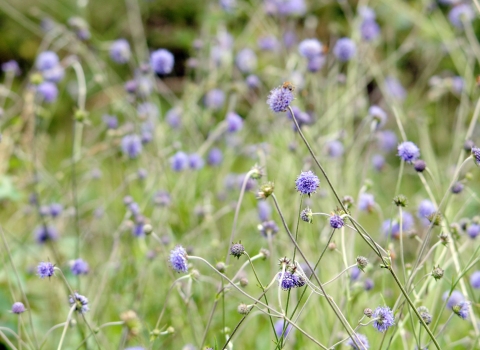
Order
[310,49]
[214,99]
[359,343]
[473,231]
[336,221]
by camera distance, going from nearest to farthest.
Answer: [336,221] < [359,343] < [473,231] < [310,49] < [214,99]

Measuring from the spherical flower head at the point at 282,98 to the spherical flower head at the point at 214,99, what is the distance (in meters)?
1.29

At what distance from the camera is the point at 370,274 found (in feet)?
5.15

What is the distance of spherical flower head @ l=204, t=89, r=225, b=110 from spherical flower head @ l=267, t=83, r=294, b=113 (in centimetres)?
129

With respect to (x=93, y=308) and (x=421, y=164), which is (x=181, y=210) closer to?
(x=93, y=308)

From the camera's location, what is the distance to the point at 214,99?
92.7 inches

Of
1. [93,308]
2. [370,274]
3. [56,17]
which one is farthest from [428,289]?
[56,17]

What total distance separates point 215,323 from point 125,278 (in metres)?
0.29

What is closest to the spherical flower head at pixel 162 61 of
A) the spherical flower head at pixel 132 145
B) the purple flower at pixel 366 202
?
the spherical flower head at pixel 132 145

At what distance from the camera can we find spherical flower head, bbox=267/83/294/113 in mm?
981

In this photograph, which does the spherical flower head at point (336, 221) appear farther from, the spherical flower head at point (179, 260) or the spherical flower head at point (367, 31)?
the spherical flower head at point (367, 31)

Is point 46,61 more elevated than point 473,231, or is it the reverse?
point 46,61

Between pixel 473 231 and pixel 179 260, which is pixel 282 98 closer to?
pixel 179 260

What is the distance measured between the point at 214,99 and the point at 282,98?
1391mm

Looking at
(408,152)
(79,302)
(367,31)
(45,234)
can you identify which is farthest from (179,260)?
(367,31)
